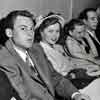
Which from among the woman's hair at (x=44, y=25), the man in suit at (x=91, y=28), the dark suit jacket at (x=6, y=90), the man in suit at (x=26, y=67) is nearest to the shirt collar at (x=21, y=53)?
the man in suit at (x=26, y=67)

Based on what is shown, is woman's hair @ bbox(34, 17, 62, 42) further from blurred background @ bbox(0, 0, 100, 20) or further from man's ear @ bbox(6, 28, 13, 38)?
man's ear @ bbox(6, 28, 13, 38)

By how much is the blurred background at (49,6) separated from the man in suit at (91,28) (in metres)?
0.18

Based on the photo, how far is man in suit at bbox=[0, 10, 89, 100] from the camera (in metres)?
1.49

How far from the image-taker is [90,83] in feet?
6.03

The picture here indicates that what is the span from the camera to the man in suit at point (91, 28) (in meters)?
3.24

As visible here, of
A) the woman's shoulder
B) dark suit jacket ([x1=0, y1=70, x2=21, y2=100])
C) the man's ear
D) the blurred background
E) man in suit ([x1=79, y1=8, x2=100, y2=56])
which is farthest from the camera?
man in suit ([x1=79, y1=8, x2=100, y2=56])

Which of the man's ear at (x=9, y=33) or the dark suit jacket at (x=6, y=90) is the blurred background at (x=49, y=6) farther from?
the dark suit jacket at (x=6, y=90)

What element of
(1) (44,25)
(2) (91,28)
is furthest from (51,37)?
(2) (91,28)

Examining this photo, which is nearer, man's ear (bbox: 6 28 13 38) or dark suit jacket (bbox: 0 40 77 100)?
dark suit jacket (bbox: 0 40 77 100)

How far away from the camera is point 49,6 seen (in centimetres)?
279

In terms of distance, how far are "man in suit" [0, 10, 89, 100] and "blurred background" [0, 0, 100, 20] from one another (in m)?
0.39

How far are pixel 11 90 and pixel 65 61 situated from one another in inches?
39.4

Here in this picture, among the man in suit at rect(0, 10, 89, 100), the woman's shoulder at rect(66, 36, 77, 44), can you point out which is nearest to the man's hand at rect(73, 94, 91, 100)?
the man in suit at rect(0, 10, 89, 100)

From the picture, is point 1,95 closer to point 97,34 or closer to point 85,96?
point 85,96
